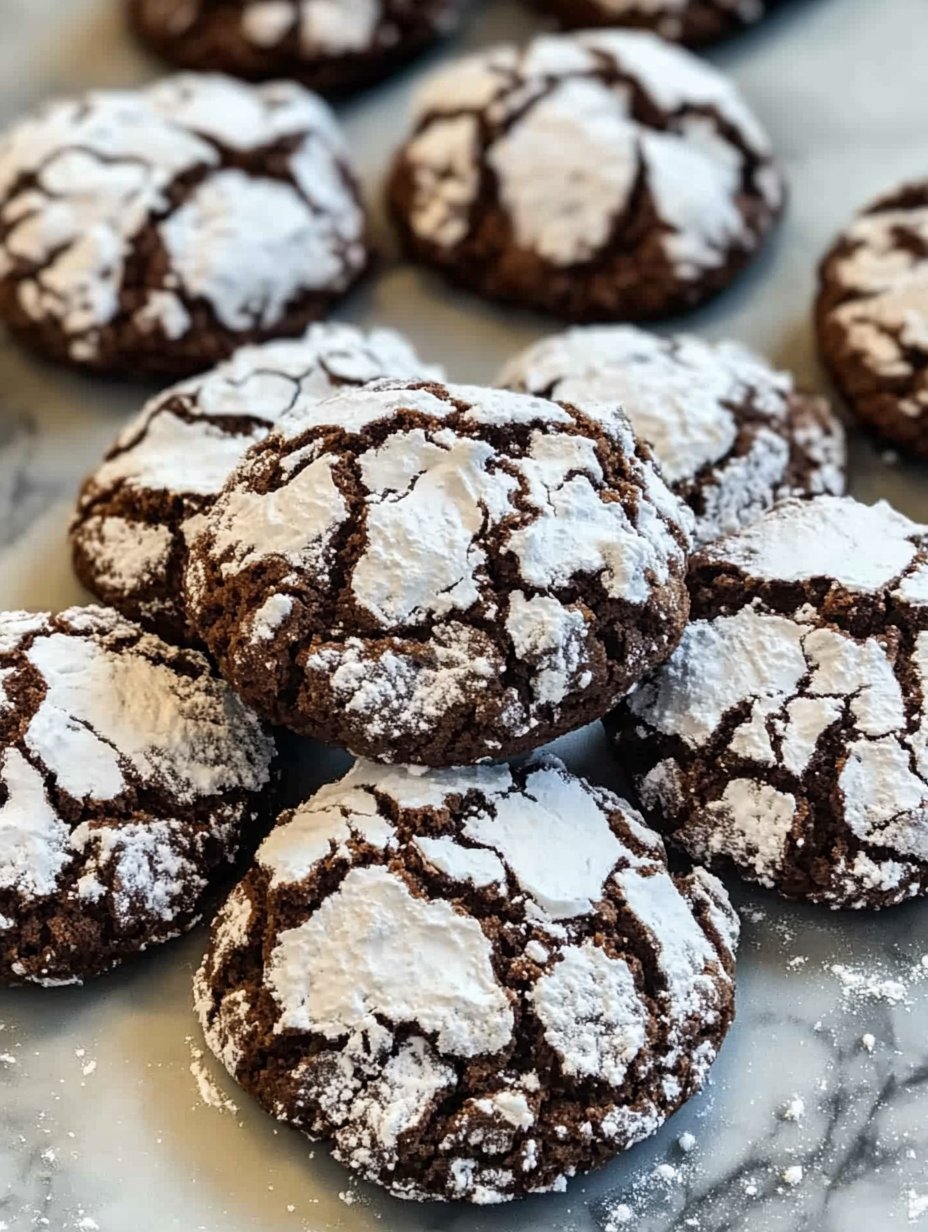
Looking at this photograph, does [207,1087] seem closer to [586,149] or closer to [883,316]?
[883,316]

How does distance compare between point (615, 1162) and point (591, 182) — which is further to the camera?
point (591, 182)

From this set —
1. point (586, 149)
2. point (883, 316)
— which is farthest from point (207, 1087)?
point (586, 149)

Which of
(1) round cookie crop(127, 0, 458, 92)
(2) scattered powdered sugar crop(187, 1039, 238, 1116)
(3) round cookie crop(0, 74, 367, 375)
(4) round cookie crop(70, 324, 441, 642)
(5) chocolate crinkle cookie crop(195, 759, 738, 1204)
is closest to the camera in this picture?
(5) chocolate crinkle cookie crop(195, 759, 738, 1204)

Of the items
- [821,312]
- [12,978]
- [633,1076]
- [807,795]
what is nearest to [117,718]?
[12,978]

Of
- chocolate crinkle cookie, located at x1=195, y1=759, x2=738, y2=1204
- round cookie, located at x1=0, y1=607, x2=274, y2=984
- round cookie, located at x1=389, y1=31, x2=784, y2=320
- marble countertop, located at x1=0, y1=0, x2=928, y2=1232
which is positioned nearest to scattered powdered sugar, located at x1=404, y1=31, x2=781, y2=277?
round cookie, located at x1=389, y1=31, x2=784, y2=320

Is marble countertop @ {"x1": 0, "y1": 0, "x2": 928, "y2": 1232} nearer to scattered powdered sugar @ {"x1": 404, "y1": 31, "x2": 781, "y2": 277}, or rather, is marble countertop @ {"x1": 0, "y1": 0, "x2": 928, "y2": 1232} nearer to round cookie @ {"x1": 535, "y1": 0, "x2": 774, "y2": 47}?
scattered powdered sugar @ {"x1": 404, "y1": 31, "x2": 781, "y2": 277}

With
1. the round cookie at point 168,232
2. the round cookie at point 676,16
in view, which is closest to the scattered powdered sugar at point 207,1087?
the round cookie at point 168,232
